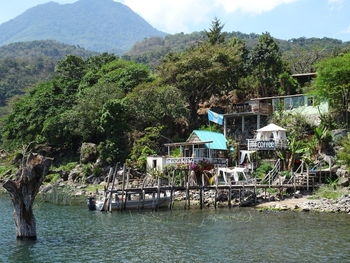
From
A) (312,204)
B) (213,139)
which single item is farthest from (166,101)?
(312,204)

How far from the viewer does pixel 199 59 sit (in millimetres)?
57875

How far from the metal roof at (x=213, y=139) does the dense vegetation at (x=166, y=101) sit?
755 centimetres

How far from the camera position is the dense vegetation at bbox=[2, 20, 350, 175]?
186 ft

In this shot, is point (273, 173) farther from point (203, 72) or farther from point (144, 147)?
point (203, 72)

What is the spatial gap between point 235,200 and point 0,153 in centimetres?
5973

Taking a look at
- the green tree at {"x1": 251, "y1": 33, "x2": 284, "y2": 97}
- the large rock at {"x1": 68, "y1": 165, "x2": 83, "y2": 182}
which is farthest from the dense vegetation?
the large rock at {"x1": 68, "y1": 165, "x2": 83, "y2": 182}

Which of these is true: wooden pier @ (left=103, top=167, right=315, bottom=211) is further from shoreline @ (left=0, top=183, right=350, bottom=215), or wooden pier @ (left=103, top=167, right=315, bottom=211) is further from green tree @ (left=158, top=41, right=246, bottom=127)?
green tree @ (left=158, top=41, right=246, bottom=127)

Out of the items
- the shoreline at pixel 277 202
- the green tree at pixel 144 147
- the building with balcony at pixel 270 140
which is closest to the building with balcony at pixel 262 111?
the building with balcony at pixel 270 140

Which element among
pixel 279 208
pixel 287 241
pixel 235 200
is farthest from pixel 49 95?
pixel 287 241

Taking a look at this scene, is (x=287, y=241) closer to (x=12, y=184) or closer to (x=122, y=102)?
(x=12, y=184)

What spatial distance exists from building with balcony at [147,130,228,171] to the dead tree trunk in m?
21.4

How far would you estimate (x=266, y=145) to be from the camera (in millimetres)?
46656

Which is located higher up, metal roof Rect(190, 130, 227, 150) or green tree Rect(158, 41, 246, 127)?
green tree Rect(158, 41, 246, 127)

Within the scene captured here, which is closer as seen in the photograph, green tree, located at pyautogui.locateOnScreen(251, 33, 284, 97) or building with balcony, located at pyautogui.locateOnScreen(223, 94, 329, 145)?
building with balcony, located at pyautogui.locateOnScreen(223, 94, 329, 145)
